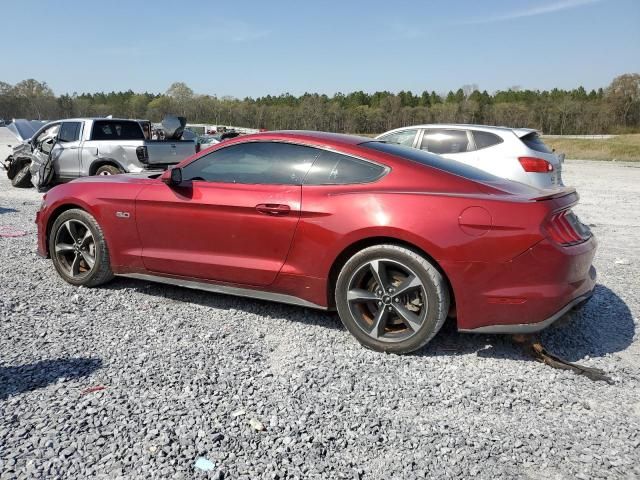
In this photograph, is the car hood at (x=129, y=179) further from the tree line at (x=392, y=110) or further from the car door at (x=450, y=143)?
the tree line at (x=392, y=110)

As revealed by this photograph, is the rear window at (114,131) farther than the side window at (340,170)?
Yes

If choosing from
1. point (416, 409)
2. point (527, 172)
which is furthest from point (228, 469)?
point (527, 172)

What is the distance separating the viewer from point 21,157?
13367 millimetres

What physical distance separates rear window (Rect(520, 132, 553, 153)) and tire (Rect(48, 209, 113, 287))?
6053 millimetres

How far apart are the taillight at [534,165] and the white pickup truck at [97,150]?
721 cm

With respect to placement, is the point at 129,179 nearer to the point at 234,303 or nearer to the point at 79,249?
the point at 79,249

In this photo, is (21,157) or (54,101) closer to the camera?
(21,157)

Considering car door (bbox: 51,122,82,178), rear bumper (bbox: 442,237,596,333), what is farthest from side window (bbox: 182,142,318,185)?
car door (bbox: 51,122,82,178)

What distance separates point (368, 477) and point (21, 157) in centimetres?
1399

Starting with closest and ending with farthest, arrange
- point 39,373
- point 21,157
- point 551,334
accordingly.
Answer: point 39,373 < point 551,334 < point 21,157

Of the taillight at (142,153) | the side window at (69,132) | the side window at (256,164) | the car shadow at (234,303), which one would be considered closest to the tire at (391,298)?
the car shadow at (234,303)

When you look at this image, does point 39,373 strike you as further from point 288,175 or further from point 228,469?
point 288,175

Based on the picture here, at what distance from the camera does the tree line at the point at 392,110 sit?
81375 mm

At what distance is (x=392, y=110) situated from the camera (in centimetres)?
9819
